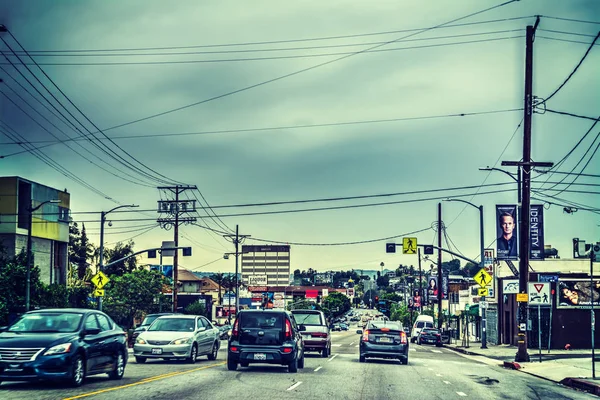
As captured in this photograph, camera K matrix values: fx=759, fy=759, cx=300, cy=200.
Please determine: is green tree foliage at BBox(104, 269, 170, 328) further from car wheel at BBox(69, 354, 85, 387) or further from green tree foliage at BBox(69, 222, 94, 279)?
car wheel at BBox(69, 354, 85, 387)

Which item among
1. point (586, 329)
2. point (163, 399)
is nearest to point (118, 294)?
point (586, 329)

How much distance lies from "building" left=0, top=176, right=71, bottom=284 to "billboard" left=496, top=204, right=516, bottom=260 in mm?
37474

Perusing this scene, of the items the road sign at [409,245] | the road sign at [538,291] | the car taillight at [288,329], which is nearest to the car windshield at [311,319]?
the car taillight at [288,329]

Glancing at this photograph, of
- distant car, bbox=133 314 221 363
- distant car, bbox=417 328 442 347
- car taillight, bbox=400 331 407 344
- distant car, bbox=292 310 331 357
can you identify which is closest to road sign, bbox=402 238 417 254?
distant car, bbox=417 328 442 347

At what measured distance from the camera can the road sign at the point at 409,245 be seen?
48466mm

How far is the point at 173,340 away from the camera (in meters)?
24.3

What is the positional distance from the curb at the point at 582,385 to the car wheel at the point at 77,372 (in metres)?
13.2

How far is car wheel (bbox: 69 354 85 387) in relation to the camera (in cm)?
1585

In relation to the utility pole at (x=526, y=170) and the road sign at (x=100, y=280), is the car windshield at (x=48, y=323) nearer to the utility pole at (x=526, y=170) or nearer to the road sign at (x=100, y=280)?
the utility pole at (x=526, y=170)

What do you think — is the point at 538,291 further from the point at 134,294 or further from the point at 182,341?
the point at 134,294

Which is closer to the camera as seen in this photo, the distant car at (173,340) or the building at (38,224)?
the distant car at (173,340)

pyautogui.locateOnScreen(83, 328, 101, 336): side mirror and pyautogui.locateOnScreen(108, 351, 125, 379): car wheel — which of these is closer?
pyautogui.locateOnScreen(83, 328, 101, 336): side mirror

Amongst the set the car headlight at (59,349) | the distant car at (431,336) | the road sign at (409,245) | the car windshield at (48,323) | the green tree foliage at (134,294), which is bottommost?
the distant car at (431,336)

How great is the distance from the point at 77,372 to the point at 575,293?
1511 inches
